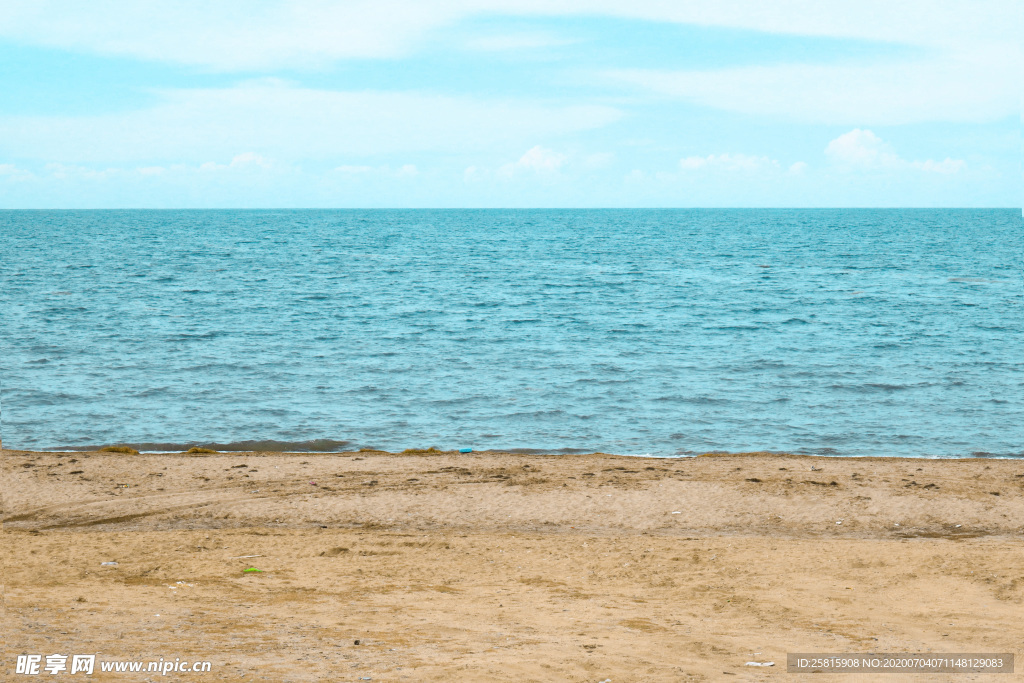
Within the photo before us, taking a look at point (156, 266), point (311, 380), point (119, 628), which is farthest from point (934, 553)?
point (156, 266)

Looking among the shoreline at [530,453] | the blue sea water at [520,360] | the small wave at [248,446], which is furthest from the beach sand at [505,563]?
the blue sea water at [520,360]

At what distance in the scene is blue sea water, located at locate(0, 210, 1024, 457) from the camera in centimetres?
1638

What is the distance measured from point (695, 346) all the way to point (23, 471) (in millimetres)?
18716

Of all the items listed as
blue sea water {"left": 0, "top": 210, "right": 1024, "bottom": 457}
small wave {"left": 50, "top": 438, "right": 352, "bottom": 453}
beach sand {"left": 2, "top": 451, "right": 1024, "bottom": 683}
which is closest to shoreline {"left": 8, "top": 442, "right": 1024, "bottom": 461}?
small wave {"left": 50, "top": 438, "right": 352, "bottom": 453}

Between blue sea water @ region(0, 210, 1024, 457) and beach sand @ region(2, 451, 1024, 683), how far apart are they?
2.51 metres

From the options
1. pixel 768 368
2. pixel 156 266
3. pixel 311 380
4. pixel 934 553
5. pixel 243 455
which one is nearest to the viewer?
pixel 934 553

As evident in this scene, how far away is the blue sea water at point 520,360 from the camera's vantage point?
16375 millimetres

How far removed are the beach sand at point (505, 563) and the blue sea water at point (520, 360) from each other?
8.25 ft

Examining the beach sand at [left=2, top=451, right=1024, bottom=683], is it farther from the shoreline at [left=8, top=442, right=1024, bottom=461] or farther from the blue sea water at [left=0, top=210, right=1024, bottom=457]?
the blue sea water at [left=0, top=210, right=1024, bottom=457]

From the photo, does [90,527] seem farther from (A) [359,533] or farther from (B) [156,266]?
(B) [156,266]

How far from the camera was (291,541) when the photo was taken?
Result: 9570mm

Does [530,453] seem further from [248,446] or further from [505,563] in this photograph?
[505,563]

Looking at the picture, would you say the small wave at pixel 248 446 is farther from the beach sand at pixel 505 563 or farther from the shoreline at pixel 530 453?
the beach sand at pixel 505 563

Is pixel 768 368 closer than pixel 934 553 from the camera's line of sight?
No
